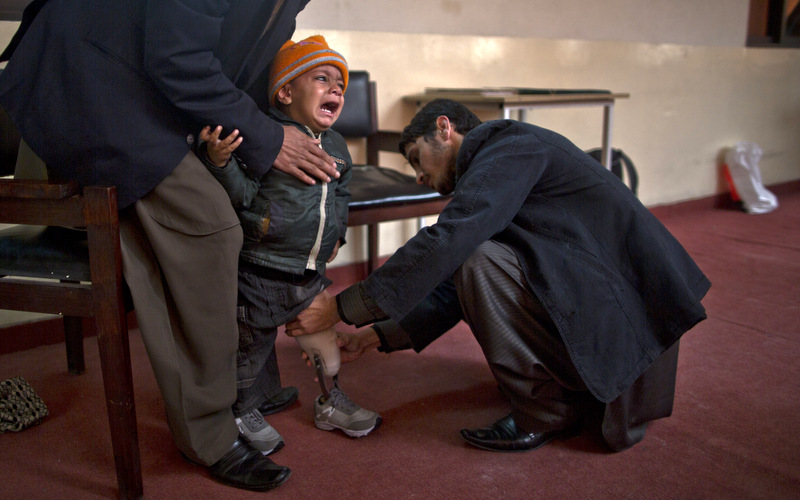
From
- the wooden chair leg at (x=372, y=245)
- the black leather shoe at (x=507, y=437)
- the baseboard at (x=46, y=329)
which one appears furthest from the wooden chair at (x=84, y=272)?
the wooden chair leg at (x=372, y=245)

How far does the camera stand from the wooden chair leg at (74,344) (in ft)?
6.28

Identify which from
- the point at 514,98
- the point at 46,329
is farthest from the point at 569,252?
the point at 46,329

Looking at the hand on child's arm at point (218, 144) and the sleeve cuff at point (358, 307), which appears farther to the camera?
the sleeve cuff at point (358, 307)

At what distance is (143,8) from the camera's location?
120 centimetres

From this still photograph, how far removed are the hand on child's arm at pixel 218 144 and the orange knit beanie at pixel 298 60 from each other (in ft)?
0.83

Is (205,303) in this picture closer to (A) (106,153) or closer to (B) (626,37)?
(A) (106,153)

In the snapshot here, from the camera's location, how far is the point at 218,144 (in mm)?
1273

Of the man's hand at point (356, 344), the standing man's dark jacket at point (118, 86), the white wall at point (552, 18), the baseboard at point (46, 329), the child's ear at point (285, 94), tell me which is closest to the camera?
the standing man's dark jacket at point (118, 86)

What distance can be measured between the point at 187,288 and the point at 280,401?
1.90ft

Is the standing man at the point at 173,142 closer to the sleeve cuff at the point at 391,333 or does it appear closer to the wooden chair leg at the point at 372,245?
the sleeve cuff at the point at 391,333

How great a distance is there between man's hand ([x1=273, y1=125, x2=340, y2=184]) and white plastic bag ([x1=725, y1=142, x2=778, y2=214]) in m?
4.02

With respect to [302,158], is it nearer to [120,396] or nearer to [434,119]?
[434,119]

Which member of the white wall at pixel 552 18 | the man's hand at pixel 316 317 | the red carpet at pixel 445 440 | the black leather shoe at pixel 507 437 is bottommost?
the red carpet at pixel 445 440

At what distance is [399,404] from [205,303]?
68 centimetres
